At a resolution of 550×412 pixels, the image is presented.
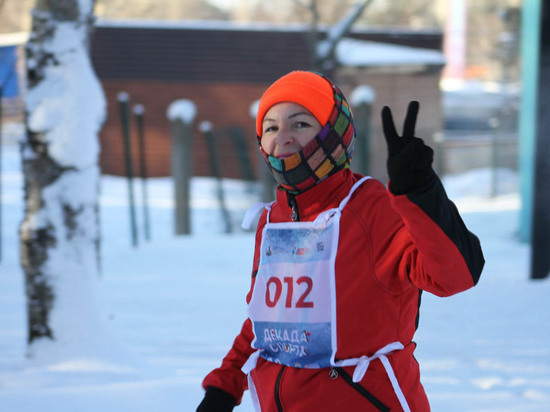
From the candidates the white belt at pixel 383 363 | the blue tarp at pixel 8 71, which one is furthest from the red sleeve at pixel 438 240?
the blue tarp at pixel 8 71

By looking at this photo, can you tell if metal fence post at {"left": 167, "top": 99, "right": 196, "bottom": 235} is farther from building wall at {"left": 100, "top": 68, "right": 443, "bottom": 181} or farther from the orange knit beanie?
building wall at {"left": 100, "top": 68, "right": 443, "bottom": 181}

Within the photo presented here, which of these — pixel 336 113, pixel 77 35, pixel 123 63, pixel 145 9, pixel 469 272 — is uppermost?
pixel 145 9

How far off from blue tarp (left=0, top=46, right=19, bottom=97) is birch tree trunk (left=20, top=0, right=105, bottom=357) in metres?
4.18

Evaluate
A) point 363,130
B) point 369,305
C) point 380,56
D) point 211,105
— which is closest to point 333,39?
point 363,130

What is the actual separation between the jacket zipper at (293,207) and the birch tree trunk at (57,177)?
208 centimetres

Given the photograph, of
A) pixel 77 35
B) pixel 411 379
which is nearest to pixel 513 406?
pixel 411 379

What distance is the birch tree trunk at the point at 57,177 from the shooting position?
3.61m

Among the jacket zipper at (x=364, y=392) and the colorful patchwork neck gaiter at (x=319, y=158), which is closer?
the jacket zipper at (x=364, y=392)

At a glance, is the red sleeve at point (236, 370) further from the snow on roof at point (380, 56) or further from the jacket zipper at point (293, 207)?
the snow on roof at point (380, 56)

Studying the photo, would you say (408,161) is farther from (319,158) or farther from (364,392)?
(364,392)

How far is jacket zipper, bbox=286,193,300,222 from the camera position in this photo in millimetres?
1813

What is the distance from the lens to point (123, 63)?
16266 mm

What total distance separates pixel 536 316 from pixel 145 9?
3478cm

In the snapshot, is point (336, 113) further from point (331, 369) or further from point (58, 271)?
point (58, 271)
